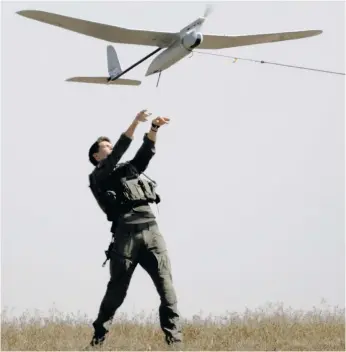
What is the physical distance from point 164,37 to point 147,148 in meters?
2.11

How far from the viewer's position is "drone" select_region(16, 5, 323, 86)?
7.56m

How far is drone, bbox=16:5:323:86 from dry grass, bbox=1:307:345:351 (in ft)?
9.56

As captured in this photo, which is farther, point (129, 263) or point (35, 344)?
point (35, 344)

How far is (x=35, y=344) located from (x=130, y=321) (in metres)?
1.52

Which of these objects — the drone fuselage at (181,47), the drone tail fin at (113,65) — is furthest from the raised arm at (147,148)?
the drone tail fin at (113,65)

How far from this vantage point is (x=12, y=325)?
8.20m

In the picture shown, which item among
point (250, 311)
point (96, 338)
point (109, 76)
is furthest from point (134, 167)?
point (109, 76)

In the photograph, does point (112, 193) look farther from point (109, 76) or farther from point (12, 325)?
point (109, 76)

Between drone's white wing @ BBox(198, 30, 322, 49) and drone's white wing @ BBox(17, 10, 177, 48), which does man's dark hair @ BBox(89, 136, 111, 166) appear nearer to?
drone's white wing @ BBox(17, 10, 177, 48)

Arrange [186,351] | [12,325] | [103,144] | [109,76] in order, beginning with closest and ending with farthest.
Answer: [186,351], [103,144], [12,325], [109,76]

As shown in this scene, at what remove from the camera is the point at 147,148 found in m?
6.66

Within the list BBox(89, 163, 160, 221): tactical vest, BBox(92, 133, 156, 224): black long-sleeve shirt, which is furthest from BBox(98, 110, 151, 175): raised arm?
BBox(89, 163, 160, 221): tactical vest

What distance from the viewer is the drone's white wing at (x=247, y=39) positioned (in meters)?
8.71

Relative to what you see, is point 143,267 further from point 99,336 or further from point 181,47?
point 181,47
